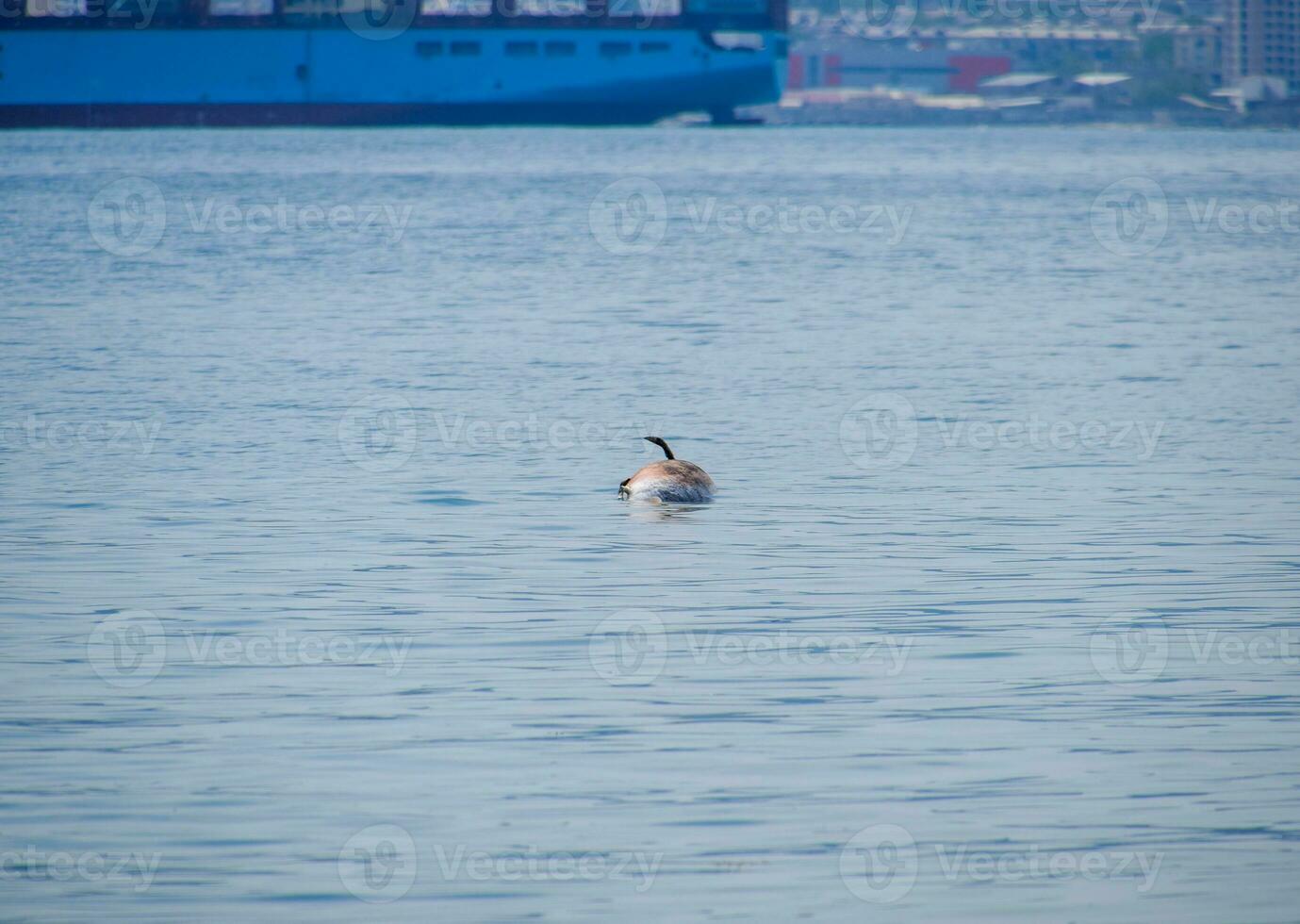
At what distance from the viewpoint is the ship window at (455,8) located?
112 meters

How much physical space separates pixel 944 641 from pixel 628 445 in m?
8.22

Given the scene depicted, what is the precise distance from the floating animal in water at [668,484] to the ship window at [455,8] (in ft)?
324

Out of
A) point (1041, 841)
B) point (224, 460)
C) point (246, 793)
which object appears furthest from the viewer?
point (224, 460)

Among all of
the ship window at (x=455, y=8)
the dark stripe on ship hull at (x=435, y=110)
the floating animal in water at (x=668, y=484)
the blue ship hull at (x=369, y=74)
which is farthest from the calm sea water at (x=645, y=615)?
the dark stripe on ship hull at (x=435, y=110)

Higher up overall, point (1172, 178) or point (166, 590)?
point (166, 590)

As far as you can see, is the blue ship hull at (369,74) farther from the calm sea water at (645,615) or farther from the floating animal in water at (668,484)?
the floating animal in water at (668,484)

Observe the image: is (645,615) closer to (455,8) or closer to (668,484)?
(668,484)

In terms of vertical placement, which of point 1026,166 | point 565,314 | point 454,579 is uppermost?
point 454,579

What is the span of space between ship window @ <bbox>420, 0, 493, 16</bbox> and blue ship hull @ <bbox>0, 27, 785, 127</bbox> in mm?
1989

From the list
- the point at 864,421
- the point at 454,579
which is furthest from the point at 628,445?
the point at 454,579

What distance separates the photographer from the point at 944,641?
11.2 meters

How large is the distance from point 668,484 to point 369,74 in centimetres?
10051

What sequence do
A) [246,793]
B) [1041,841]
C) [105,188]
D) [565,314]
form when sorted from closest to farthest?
[1041,841]
[246,793]
[565,314]
[105,188]

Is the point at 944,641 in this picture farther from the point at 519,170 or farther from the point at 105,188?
the point at 519,170
